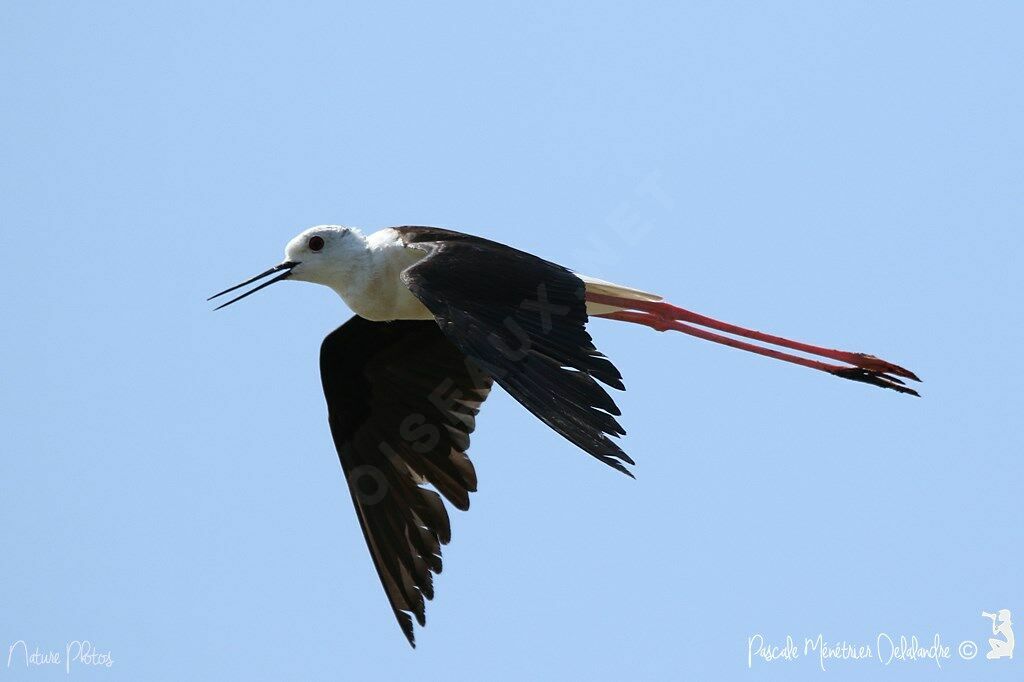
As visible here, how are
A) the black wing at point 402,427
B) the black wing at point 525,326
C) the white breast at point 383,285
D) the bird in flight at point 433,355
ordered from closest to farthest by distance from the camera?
the black wing at point 525,326
the bird in flight at point 433,355
the white breast at point 383,285
the black wing at point 402,427

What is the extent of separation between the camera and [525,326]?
777cm

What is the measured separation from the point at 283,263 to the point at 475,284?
151 cm

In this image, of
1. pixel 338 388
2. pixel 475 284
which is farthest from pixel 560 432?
pixel 338 388

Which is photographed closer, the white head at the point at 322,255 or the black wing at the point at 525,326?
the black wing at the point at 525,326

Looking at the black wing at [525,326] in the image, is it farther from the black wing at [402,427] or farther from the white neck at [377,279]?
the black wing at [402,427]

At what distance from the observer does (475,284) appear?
802 cm

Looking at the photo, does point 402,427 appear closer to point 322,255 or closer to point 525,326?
point 322,255

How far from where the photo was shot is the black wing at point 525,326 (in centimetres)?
699

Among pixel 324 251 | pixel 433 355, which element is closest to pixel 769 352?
pixel 433 355

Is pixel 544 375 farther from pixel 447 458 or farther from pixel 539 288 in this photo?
pixel 447 458

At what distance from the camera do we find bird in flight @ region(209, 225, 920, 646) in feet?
24.7

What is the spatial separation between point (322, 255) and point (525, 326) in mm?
1667

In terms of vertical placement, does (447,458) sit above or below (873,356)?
below

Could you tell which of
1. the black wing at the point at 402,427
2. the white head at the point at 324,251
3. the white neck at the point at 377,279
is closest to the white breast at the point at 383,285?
the white neck at the point at 377,279
